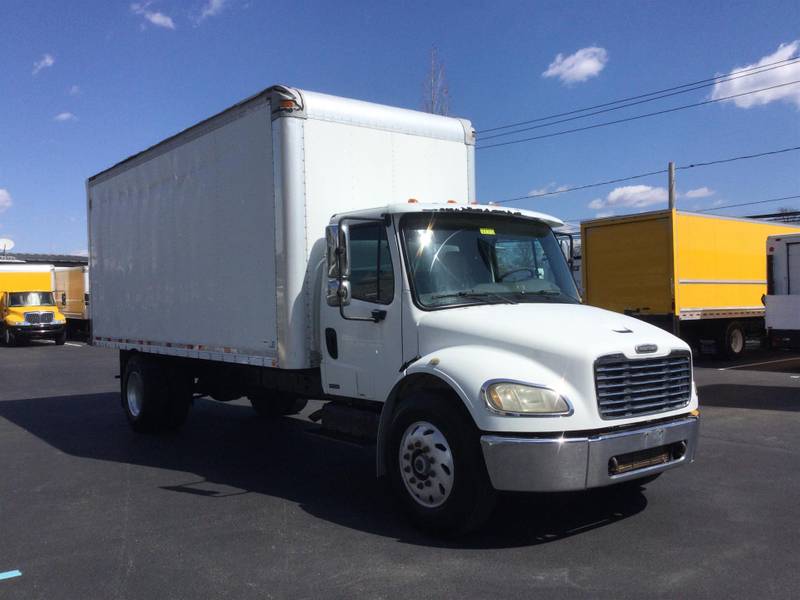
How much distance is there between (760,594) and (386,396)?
2996 mm

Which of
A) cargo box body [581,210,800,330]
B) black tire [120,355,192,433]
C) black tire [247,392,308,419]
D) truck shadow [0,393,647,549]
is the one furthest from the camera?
cargo box body [581,210,800,330]

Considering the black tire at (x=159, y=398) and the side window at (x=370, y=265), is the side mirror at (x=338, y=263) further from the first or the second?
the black tire at (x=159, y=398)

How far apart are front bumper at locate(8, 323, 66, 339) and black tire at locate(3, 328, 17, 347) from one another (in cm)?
24

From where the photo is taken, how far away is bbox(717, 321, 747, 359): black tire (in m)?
18.0

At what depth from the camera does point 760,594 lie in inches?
165

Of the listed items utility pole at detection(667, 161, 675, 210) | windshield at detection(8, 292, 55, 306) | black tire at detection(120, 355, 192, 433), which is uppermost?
utility pole at detection(667, 161, 675, 210)

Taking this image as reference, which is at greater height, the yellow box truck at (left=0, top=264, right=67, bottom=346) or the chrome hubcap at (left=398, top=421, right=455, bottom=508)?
the yellow box truck at (left=0, top=264, right=67, bottom=346)

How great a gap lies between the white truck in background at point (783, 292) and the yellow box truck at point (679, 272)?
88.6 inches

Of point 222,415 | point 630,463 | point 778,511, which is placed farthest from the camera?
point 222,415

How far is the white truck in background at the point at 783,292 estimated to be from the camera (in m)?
13.9

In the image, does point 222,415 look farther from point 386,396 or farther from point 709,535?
point 709,535

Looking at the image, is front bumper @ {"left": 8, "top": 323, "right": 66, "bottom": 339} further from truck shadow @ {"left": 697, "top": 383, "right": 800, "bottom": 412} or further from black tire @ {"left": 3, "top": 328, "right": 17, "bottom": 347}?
truck shadow @ {"left": 697, "top": 383, "right": 800, "bottom": 412}

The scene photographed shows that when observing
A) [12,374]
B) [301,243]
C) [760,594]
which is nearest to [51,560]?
[301,243]

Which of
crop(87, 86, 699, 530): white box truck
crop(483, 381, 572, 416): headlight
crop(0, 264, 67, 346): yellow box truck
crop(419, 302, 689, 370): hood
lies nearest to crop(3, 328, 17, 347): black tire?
crop(0, 264, 67, 346): yellow box truck
